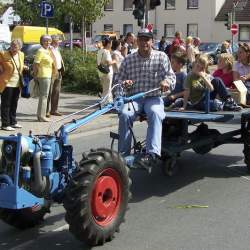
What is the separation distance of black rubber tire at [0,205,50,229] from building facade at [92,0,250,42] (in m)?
51.3

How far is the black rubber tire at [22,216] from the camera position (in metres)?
5.55

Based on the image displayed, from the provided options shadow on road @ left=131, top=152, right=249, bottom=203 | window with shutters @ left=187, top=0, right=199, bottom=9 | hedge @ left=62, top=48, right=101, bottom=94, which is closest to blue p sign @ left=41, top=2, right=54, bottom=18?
hedge @ left=62, top=48, right=101, bottom=94

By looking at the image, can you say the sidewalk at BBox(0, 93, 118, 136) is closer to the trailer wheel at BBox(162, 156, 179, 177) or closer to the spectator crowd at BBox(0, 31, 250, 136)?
the spectator crowd at BBox(0, 31, 250, 136)

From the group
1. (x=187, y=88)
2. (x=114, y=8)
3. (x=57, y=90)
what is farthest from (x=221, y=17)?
(x=187, y=88)

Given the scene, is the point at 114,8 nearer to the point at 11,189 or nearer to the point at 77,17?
the point at 77,17

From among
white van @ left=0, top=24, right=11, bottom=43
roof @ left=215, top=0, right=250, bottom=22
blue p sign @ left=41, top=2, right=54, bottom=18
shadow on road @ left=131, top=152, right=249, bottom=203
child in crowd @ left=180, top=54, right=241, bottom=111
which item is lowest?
shadow on road @ left=131, top=152, right=249, bottom=203

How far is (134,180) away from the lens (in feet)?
25.8

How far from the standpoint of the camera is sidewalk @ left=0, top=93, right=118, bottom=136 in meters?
12.0

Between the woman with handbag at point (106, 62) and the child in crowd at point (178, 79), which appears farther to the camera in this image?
the woman with handbag at point (106, 62)

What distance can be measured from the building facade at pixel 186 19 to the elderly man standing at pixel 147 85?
4954 cm

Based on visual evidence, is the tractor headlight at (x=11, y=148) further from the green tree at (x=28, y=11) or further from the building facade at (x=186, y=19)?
the building facade at (x=186, y=19)

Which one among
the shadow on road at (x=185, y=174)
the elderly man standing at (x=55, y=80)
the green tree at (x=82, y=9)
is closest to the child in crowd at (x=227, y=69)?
the shadow on road at (x=185, y=174)

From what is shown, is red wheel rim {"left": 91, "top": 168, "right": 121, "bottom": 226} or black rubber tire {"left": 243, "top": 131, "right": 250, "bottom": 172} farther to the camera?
black rubber tire {"left": 243, "top": 131, "right": 250, "bottom": 172}

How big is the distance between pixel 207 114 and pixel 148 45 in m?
1.22
